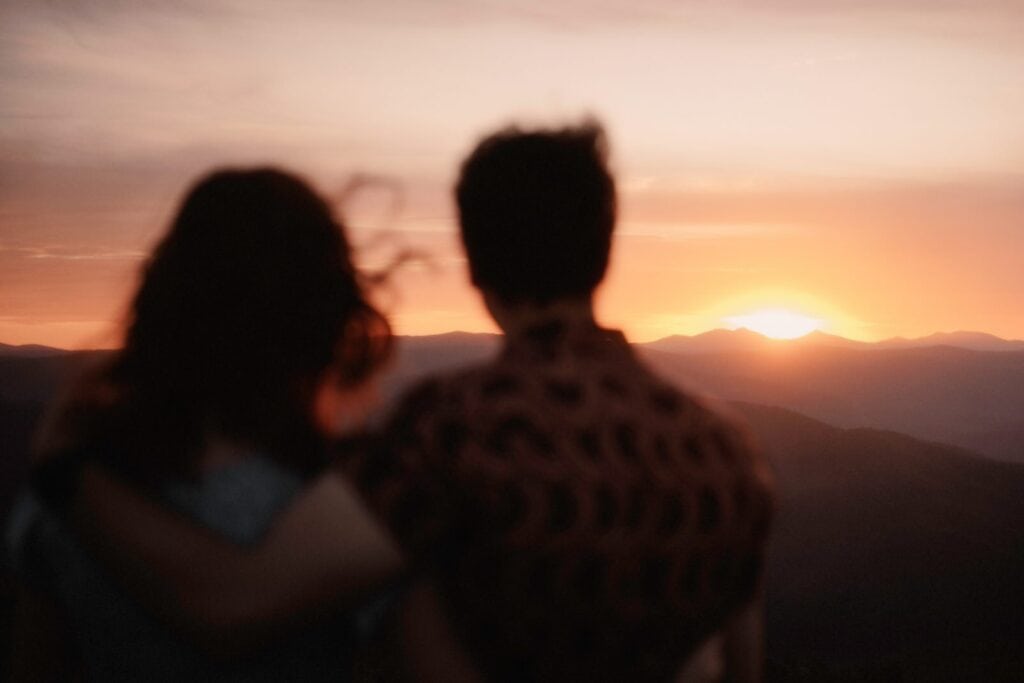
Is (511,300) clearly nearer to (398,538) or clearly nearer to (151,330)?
(398,538)

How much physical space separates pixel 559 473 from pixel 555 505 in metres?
0.05

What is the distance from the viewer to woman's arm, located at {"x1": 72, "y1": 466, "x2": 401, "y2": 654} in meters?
1.64

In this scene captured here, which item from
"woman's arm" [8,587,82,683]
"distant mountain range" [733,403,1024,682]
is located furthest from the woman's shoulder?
"distant mountain range" [733,403,1024,682]

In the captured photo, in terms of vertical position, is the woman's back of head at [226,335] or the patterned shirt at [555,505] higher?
the woman's back of head at [226,335]

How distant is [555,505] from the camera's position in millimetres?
1833

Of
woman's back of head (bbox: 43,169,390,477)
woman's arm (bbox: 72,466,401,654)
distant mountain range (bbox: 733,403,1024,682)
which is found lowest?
distant mountain range (bbox: 733,403,1024,682)

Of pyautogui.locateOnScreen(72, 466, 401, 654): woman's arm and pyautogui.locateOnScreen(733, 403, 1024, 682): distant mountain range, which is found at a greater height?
pyautogui.locateOnScreen(72, 466, 401, 654): woman's arm

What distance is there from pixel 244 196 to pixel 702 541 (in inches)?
40.7

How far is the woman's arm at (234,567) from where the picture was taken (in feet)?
5.39

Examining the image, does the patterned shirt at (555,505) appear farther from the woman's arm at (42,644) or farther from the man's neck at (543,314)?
the woman's arm at (42,644)

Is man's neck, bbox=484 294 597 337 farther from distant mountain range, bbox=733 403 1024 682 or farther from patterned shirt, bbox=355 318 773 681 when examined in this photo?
distant mountain range, bbox=733 403 1024 682

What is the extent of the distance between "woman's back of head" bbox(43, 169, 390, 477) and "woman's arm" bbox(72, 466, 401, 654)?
169mm

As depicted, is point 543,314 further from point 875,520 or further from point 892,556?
point 875,520

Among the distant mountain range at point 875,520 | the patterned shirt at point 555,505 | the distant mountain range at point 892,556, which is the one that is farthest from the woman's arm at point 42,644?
the distant mountain range at point 892,556
